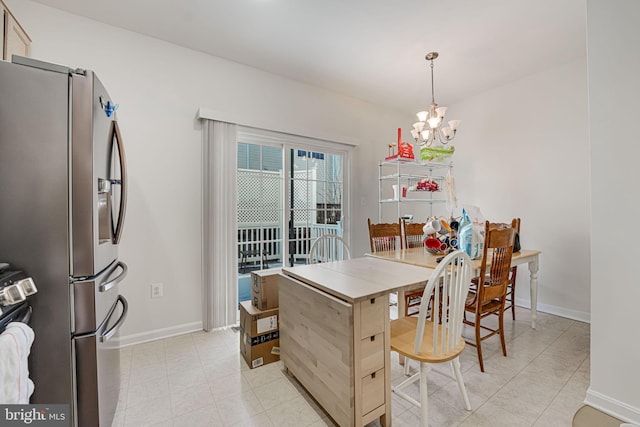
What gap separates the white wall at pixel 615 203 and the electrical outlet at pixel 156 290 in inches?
126

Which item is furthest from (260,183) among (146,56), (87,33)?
(87,33)

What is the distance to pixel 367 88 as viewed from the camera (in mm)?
3471

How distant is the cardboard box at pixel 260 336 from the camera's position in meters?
1.95

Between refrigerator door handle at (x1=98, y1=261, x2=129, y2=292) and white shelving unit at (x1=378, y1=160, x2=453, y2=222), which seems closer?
refrigerator door handle at (x1=98, y1=261, x2=129, y2=292)

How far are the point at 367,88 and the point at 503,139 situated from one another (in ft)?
6.35

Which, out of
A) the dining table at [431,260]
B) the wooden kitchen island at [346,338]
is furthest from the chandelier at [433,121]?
the wooden kitchen island at [346,338]

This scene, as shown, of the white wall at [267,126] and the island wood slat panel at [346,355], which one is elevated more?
the white wall at [267,126]

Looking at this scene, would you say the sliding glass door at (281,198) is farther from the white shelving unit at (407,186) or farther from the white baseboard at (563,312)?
the white baseboard at (563,312)

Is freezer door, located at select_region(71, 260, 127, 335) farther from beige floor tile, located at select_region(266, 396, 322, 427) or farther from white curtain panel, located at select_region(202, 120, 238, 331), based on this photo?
white curtain panel, located at select_region(202, 120, 238, 331)

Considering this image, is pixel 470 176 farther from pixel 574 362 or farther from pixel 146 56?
pixel 146 56

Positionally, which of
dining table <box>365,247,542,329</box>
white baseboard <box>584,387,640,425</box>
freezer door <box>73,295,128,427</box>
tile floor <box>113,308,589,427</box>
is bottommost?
tile floor <box>113,308,589,427</box>

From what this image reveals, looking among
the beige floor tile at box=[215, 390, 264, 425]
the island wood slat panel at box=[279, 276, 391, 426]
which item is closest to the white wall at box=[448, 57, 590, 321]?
the island wood slat panel at box=[279, 276, 391, 426]

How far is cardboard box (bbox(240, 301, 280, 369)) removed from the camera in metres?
1.95

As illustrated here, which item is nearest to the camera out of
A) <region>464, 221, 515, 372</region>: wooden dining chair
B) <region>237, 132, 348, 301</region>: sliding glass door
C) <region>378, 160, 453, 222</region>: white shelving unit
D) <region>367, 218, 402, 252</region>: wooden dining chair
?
<region>464, 221, 515, 372</region>: wooden dining chair
